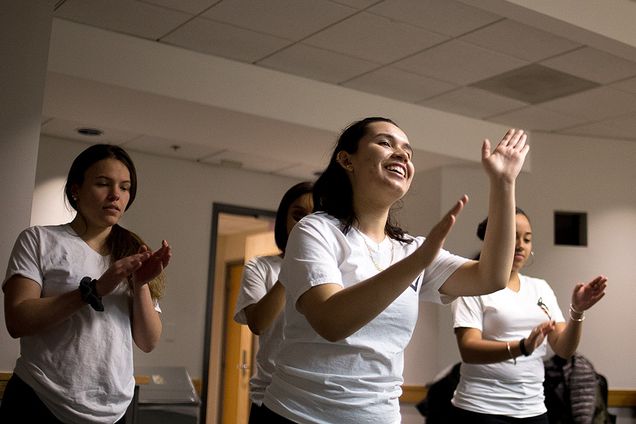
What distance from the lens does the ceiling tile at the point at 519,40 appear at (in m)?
4.58

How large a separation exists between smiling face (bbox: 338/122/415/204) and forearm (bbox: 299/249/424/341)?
34 cm

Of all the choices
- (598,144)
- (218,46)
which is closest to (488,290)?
(218,46)

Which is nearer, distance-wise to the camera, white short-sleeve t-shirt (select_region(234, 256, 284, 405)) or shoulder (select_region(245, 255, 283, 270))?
white short-sleeve t-shirt (select_region(234, 256, 284, 405))

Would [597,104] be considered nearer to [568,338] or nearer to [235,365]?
[568,338]

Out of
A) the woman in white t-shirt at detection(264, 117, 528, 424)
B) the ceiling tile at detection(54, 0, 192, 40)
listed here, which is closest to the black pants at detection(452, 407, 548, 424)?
the woman in white t-shirt at detection(264, 117, 528, 424)

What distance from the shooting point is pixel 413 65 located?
17.3ft

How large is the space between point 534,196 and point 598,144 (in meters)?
0.75

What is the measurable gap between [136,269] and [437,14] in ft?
9.67

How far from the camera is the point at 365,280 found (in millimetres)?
1528

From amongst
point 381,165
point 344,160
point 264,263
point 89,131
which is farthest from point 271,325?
point 89,131

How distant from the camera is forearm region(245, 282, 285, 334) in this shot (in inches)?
103

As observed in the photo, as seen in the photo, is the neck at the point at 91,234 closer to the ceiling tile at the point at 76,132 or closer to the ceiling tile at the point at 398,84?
the ceiling tile at the point at 398,84

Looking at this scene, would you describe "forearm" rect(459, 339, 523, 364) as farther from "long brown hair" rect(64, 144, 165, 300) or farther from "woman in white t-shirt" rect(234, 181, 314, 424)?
"long brown hair" rect(64, 144, 165, 300)

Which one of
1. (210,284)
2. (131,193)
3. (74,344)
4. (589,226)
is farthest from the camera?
(210,284)
